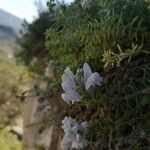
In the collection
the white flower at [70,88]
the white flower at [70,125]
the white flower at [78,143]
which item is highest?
the white flower at [70,88]

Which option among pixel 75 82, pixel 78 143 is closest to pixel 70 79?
pixel 75 82

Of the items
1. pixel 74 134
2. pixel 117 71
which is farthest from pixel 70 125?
pixel 117 71

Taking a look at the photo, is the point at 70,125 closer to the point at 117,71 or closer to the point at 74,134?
the point at 74,134

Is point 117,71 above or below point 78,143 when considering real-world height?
above

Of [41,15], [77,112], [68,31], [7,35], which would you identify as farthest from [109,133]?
[7,35]

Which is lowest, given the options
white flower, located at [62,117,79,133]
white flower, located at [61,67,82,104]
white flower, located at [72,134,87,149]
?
white flower, located at [72,134,87,149]

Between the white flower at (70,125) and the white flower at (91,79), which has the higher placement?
the white flower at (91,79)

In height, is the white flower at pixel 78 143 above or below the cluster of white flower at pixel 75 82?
below

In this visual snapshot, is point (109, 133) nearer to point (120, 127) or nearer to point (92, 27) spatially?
point (120, 127)
